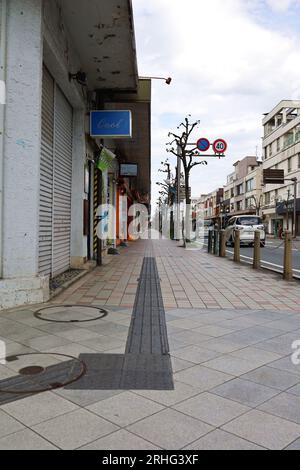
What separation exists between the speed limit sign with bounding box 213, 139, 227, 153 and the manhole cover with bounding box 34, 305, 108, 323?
1630cm

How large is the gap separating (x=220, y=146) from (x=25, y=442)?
66.3 ft

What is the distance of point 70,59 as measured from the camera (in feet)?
29.5

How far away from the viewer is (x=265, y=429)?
2.74 m

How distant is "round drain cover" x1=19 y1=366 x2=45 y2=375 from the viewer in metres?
3.67

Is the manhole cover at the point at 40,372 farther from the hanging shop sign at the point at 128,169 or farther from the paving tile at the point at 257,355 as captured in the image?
the hanging shop sign at the point at 128,169

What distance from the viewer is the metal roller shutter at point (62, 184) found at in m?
8.83

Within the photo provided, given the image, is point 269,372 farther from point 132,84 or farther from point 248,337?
point 132,84

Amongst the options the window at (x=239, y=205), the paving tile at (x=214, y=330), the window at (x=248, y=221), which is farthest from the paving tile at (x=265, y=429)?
the window at (x=239, y=205)

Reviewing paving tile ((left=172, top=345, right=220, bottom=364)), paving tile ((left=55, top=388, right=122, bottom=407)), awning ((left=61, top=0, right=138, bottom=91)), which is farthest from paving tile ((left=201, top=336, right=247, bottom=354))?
awning ((left=61, top=0, right=138, bottom=91))

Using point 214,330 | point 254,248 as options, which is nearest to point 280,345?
point 214,330

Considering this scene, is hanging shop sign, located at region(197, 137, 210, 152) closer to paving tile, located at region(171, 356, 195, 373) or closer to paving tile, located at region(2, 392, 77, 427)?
paving tile, located at region(171, 356, 195, 373)
